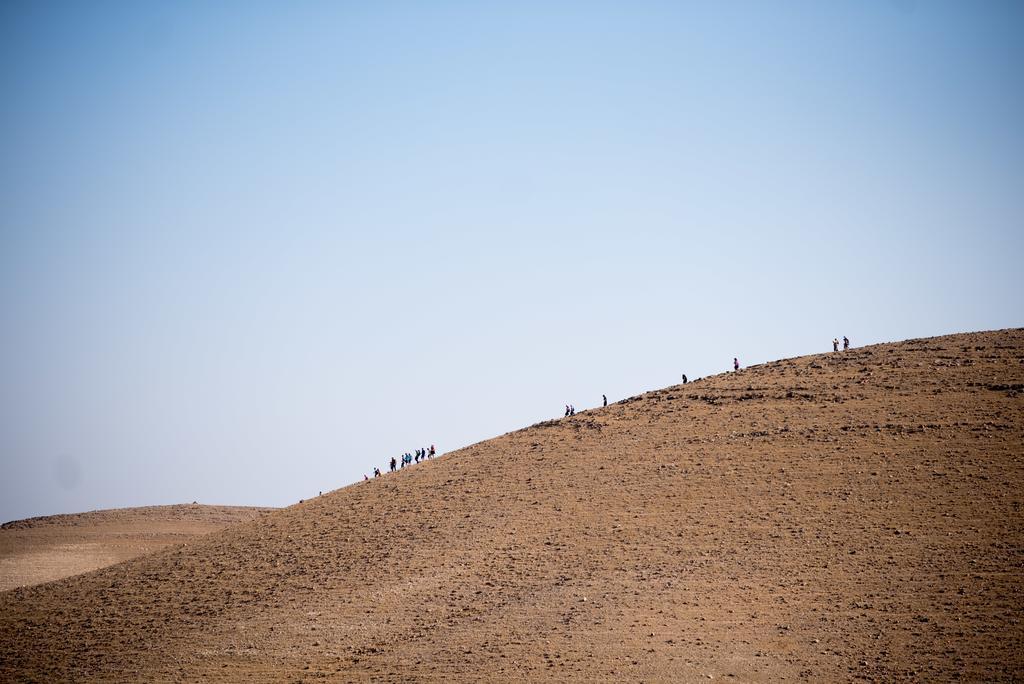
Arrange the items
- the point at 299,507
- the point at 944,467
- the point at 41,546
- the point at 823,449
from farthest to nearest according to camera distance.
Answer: the point at 41,546
the point at 299,507
the point at 823,449
the point at 944,467

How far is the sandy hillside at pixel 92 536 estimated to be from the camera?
49.6 meters

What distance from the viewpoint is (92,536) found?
58.0 metres

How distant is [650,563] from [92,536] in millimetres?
42429

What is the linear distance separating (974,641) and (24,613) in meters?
36.8

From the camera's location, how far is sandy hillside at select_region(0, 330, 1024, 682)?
86.3ft

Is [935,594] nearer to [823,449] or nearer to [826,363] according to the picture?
[823,449]

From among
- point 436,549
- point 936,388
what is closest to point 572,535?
point 436,549

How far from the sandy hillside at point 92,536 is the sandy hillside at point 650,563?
813 cm

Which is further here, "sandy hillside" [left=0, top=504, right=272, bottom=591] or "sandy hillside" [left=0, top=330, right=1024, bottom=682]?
"sandy hillside" [left=0, top=504, right=272, bottom=591]

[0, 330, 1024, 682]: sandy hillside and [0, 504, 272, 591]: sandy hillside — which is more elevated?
[0, 504, 272, 591]: sandy hillside

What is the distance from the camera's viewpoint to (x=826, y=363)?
49.5 m

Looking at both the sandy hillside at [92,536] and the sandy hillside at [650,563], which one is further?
the sandy hillside at [92,536]

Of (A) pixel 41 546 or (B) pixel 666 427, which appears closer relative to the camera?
(B) pixel 666 427

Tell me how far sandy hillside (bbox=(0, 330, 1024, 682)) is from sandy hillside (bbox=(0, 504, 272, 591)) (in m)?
8.13
